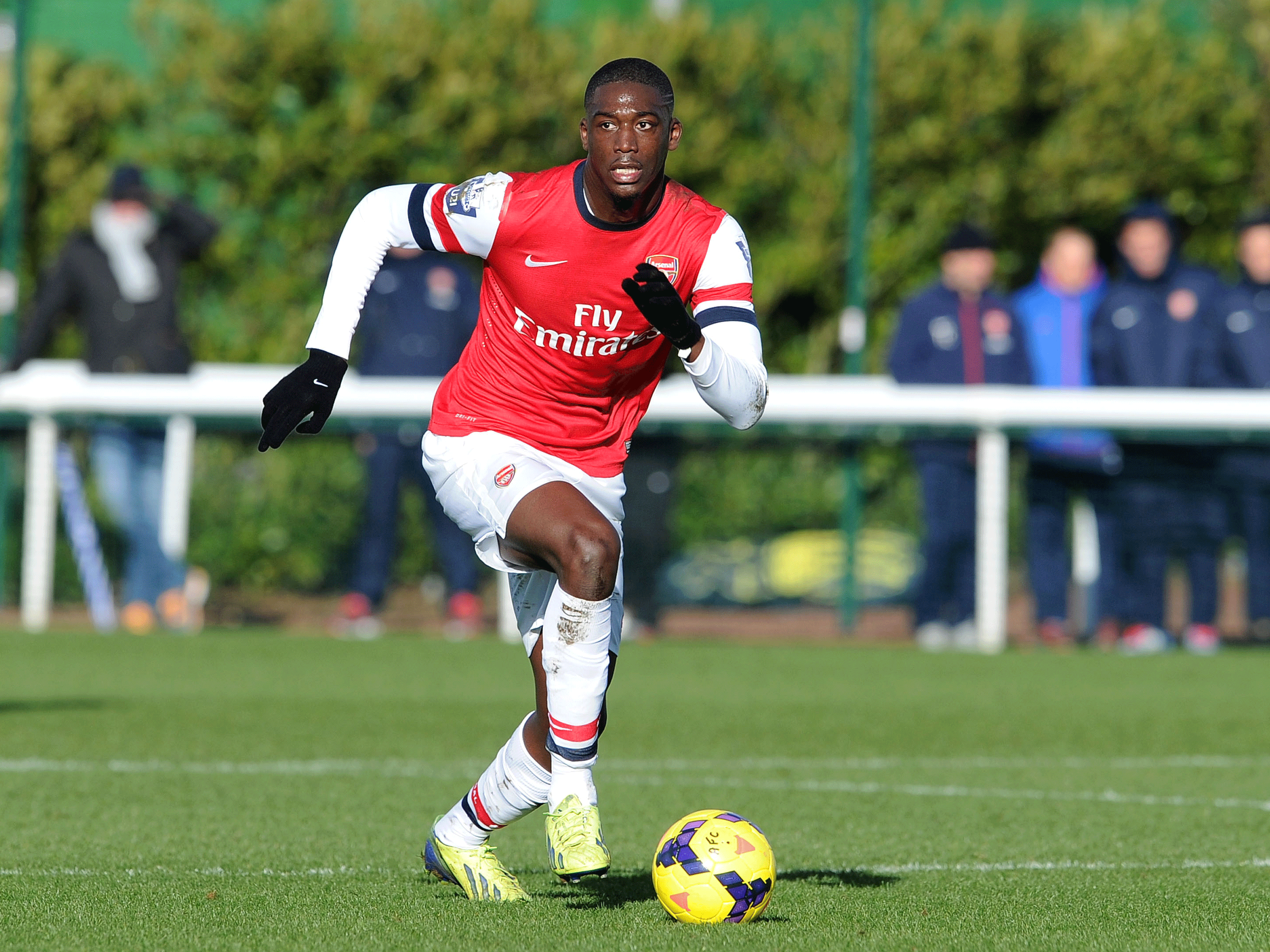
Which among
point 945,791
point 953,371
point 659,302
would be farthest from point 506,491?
point 953,371

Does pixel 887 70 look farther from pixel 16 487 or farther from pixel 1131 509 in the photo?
pixel 16 487

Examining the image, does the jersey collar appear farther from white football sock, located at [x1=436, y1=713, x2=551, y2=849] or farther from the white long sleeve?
white football sock, located at [x1=436, y1=713, x2=551, y2=849]

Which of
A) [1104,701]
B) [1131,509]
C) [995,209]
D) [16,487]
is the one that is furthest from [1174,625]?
[16,487]

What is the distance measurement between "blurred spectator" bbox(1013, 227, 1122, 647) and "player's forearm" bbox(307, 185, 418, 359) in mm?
8536

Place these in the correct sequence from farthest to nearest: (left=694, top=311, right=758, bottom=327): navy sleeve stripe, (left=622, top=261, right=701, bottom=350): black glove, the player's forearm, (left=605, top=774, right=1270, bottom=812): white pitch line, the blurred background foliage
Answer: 1. the blurred background foliage
2. (left=605, top=774, right=1270, bottom=812): white pitch line
3. the player's forearm
4. (left=694, top=311, right=758, bottom=327): navy sleeve stripe
5. (left=622, top=261, right=701, bottom=350): black glove

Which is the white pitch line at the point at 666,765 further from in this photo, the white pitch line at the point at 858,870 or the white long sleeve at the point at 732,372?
the white long sleeve at the point at 732,372

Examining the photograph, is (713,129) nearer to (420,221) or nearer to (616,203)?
(420,221)

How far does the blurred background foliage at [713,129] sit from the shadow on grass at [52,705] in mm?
5900

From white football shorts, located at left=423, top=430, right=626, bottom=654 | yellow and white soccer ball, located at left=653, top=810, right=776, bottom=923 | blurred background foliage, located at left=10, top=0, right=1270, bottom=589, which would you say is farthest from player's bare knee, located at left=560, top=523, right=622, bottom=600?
blurred background foliage, located at left=10, top=0, right=1270, bottom=589

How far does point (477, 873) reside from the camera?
17.6ft

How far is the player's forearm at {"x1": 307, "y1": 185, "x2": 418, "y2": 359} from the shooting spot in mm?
5367

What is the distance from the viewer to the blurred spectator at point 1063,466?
43.9 feet

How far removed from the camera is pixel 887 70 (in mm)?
16781

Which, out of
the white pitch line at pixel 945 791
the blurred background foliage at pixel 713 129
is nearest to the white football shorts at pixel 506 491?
the white pitch line at pixel 945 791
